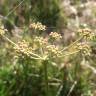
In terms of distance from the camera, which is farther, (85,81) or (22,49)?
(85,81)

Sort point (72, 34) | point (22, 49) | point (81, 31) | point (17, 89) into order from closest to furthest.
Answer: point (22, 49)
point (81, 31)
point (17, 89)
point (72, 34)

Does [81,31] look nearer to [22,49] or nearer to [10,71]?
[22,49]

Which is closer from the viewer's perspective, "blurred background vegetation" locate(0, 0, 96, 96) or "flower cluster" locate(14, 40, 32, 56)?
"flower cluster" locate(14, 40, 32, 56)

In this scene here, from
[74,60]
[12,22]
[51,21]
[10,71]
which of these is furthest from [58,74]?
[12,22]

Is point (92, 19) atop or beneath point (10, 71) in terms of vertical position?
atop

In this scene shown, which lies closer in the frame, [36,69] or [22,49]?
[22,49]

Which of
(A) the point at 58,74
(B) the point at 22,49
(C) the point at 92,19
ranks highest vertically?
(C) the point at 92,19

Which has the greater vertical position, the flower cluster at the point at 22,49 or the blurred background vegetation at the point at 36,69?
the blurred background vegetation at the point at 36,69

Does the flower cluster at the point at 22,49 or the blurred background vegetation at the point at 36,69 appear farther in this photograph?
the blurred background vegetation at the point at 36,69

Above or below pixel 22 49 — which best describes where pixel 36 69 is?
above

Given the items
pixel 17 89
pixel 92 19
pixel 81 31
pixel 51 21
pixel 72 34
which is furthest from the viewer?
pixel 92 19

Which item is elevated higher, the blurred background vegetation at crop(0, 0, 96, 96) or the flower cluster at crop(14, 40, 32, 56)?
the blurred background vegetation at crop(0, 0, 96, 96)
